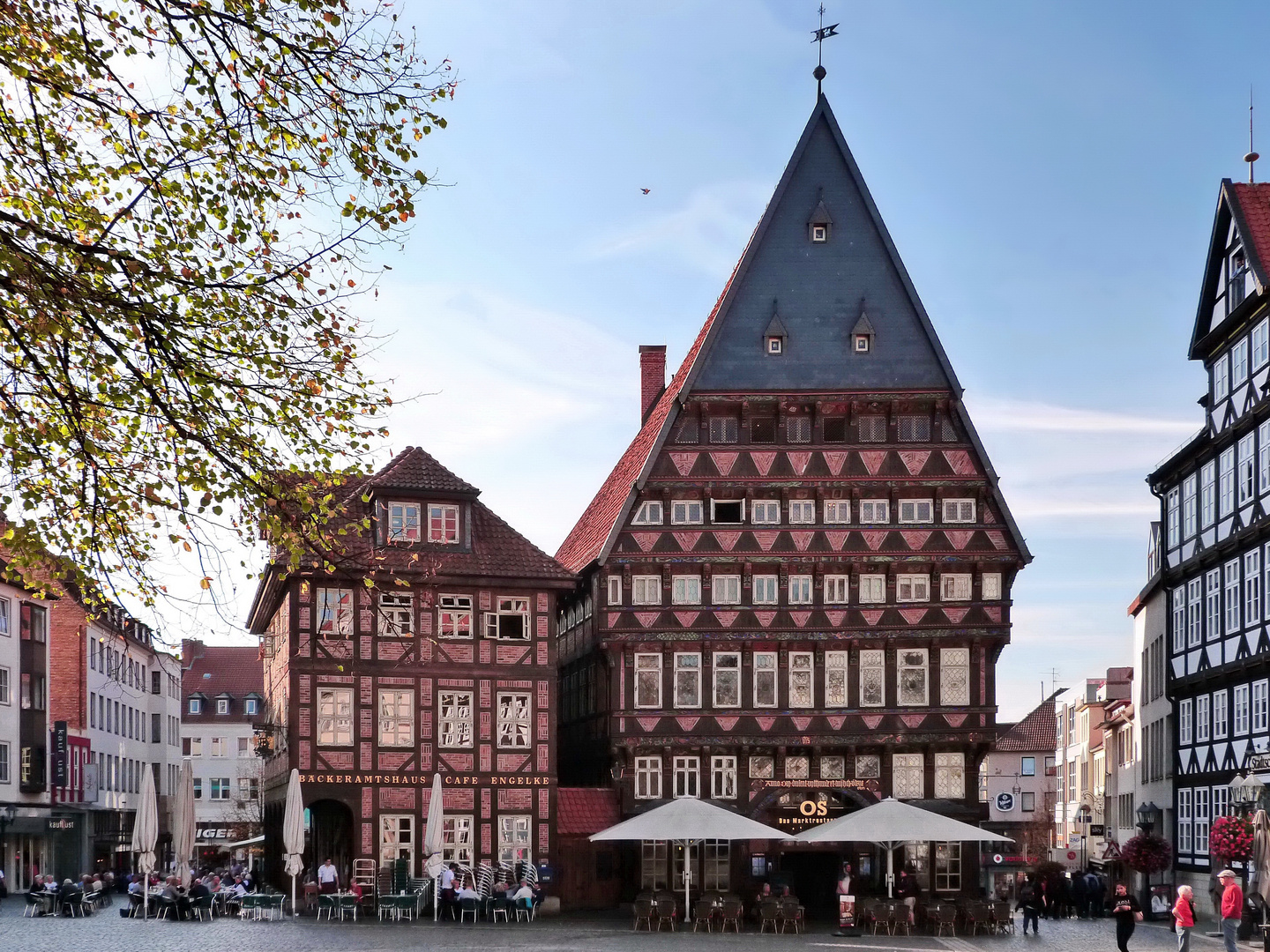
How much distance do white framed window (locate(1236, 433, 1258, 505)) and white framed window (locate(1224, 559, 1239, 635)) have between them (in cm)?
166

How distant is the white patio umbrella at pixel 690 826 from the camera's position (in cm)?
3772

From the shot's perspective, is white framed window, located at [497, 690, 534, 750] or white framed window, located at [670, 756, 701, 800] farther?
white framed window, located at [670, 756, 701, 800]

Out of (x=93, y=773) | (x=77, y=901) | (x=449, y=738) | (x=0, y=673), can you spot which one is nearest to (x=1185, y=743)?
(x=449, y=738)

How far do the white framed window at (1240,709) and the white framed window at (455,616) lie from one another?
1810cm

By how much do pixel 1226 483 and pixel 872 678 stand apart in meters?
9.64

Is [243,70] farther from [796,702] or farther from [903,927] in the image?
[796,702]

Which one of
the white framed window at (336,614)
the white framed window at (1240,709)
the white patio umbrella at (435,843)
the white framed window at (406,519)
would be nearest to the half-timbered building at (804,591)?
the white framed window at (406,519)

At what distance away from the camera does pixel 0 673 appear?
181ft

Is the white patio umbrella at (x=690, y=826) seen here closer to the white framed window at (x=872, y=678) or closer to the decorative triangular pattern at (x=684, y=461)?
the white framed window at (x=872, y=678)

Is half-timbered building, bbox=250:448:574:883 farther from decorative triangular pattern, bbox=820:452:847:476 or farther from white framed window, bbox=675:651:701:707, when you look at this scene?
decorative triangular pattern, bbox=820:452:847:476

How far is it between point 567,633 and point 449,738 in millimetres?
8389

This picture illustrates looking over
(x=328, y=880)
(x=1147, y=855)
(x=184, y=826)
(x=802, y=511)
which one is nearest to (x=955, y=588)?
(x=802, y=511)

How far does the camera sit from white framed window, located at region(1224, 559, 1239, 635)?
42.8 meters

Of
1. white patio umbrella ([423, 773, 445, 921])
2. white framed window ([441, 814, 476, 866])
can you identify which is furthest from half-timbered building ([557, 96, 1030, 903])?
white patio umbrella ([423, 773, 445, 921])
